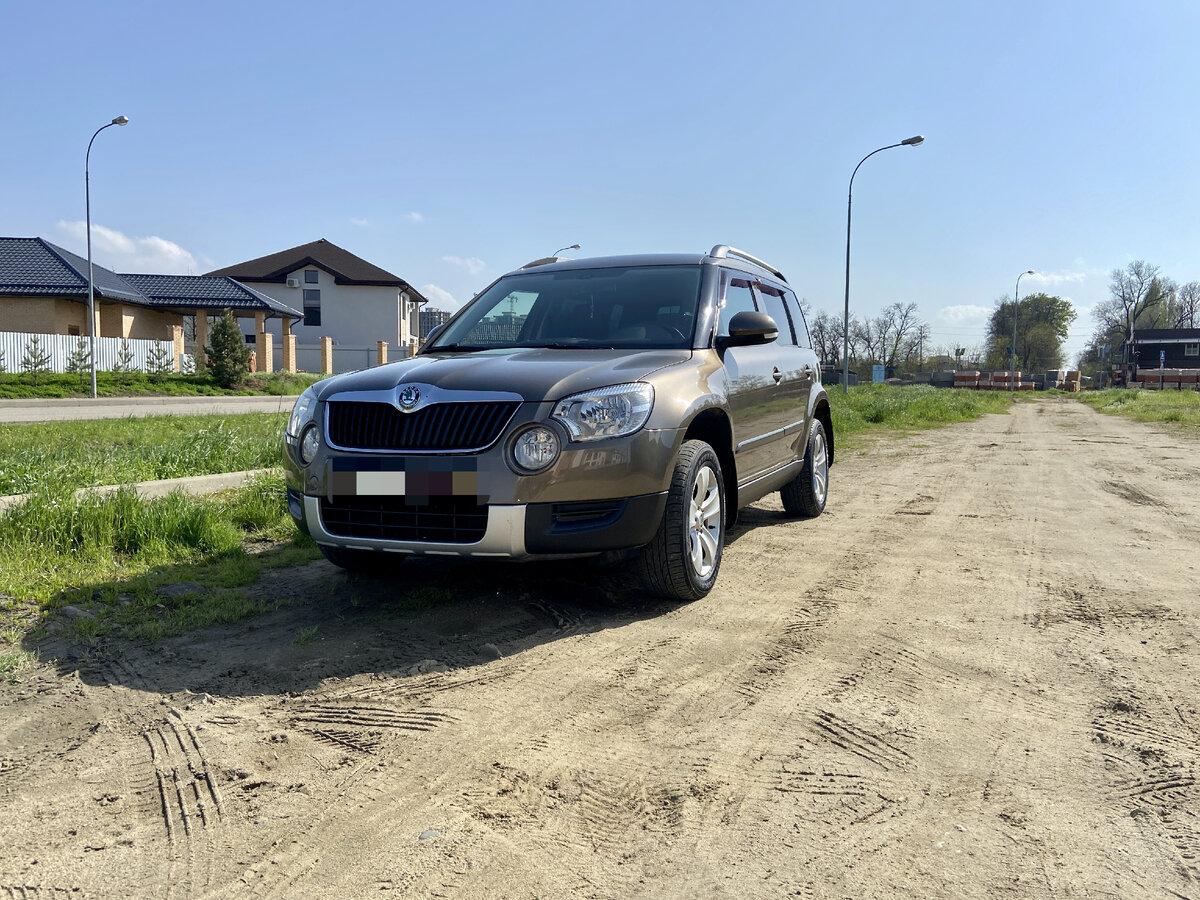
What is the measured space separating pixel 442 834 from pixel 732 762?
91 centimetres

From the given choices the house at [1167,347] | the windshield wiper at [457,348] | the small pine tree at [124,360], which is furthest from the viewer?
the house at [1167,347]

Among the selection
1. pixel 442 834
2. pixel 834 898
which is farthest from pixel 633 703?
pixel 834 898

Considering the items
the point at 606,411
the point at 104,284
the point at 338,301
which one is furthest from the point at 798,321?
the point at 338,301

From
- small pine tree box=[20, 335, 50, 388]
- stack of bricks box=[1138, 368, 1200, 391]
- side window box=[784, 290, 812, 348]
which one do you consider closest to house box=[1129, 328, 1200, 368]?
stack of bricks box=[1138, 368, 1200, 391]

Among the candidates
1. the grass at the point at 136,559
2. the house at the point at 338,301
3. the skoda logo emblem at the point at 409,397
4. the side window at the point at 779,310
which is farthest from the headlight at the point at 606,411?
the house at the point at 338,301

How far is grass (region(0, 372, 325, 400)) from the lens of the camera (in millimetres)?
27094

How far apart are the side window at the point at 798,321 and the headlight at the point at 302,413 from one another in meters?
3.99

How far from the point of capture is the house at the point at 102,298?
35.0 m

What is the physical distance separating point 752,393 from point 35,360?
30178mm

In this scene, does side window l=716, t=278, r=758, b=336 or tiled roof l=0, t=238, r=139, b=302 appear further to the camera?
tiled roof l=0, t=238, r=139, b=302

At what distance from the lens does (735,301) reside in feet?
18.8

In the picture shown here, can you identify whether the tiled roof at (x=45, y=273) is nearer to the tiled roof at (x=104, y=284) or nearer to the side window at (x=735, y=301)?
the tiled roof at (x=104, y=284)

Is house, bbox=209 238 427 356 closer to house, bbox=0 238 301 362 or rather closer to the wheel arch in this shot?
house, bbox=0 238 301 362

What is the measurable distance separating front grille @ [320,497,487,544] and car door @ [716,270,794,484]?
1754 mm
